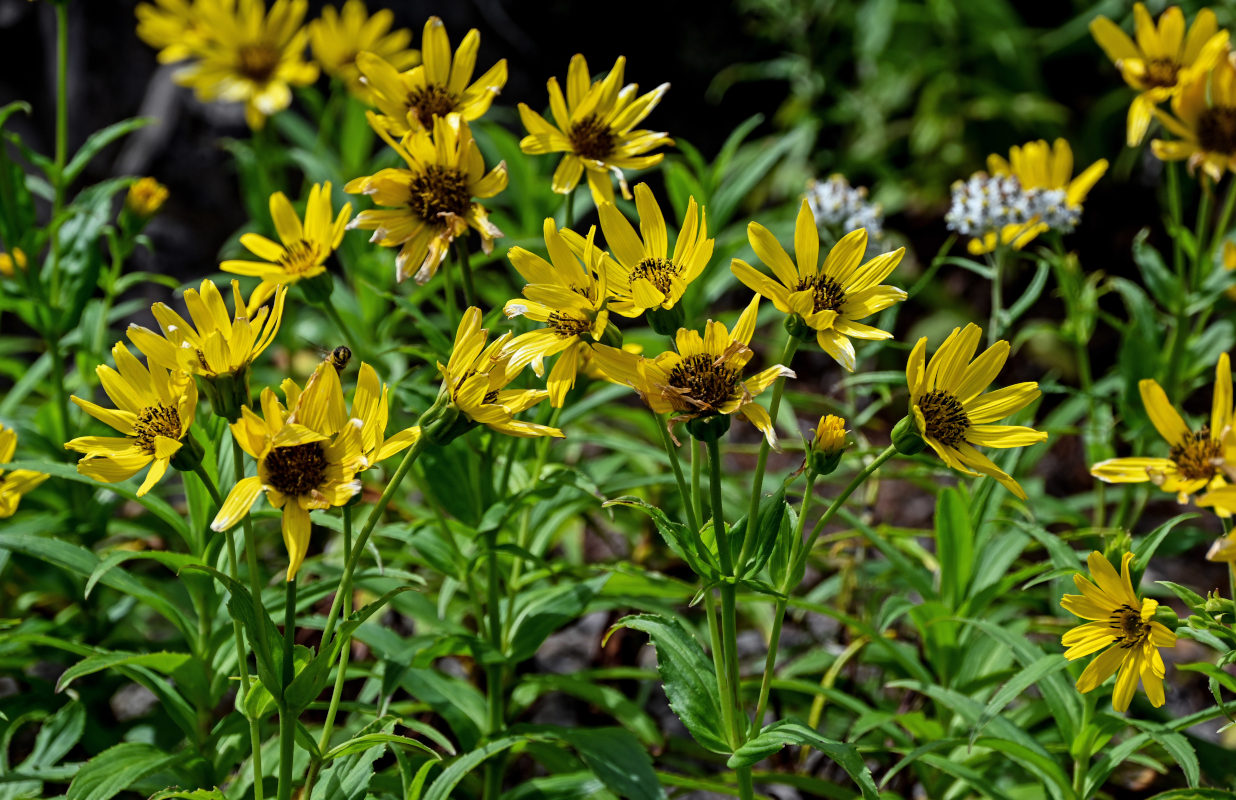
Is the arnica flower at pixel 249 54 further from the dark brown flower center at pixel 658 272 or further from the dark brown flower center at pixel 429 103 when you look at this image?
the dark brown flower center at pixel 658 272

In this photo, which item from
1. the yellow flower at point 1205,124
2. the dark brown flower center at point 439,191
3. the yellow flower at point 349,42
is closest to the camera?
the dark brown flower center at point 439,191

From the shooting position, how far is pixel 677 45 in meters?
4.51

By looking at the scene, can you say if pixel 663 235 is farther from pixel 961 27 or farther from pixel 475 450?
pixel 961 27

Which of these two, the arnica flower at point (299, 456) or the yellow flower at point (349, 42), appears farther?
the yellow flower at point (349, 42)

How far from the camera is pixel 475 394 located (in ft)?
4.05

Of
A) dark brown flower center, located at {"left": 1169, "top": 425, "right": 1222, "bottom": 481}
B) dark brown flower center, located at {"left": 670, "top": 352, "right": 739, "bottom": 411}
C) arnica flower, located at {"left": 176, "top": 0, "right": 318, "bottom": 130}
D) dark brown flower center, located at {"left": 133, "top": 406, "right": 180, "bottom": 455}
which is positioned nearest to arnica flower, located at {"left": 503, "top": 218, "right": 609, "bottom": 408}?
dark brown flower center, located at {"left": 670, "top": 352, "right": 739, "bottom": 411}

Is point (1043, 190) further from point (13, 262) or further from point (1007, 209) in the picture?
point (13, 262)

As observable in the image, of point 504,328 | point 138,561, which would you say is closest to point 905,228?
point 504,328

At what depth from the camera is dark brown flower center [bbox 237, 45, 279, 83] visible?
3160 mm

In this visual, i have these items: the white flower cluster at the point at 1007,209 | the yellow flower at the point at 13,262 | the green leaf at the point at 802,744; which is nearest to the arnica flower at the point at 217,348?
the green leaf at the point at 802,744

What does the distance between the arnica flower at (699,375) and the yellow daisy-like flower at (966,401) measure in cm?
21

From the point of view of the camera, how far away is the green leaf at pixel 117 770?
1450 mm

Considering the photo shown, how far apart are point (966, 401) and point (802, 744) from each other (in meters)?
0.51

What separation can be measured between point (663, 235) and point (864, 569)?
119cm
